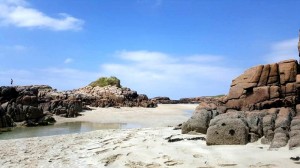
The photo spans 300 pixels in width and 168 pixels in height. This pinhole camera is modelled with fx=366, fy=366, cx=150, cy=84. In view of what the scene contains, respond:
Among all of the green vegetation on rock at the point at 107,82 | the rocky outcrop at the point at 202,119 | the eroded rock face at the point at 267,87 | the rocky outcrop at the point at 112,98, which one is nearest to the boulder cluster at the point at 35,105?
the rocky outcrop at the point at 112,98

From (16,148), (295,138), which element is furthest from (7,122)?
(295,138)

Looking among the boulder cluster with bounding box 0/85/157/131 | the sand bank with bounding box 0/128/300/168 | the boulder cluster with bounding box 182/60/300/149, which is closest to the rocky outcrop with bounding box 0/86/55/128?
the boulder cluster with bounding box 0/85/157/131

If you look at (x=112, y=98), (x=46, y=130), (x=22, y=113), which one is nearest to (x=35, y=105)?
(x=22, y=113)

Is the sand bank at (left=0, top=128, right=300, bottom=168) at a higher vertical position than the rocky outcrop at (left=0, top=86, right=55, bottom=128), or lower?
lower

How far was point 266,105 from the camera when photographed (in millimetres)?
15641

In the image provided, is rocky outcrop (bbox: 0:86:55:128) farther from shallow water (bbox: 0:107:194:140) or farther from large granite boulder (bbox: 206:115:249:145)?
large granite boulder (bbox: 206:115:249:145)

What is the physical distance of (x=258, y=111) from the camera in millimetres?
15305

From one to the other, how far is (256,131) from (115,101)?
39.1m

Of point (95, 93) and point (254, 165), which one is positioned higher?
point (95, 93)

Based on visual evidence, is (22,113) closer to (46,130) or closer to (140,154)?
(46,130)

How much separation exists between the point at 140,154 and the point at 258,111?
5895 mm

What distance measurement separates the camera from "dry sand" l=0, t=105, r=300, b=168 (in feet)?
33.4

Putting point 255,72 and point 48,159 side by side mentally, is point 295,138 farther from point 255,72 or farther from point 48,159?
point 48,159

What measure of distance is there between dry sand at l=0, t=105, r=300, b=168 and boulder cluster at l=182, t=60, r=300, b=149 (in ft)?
1.84
